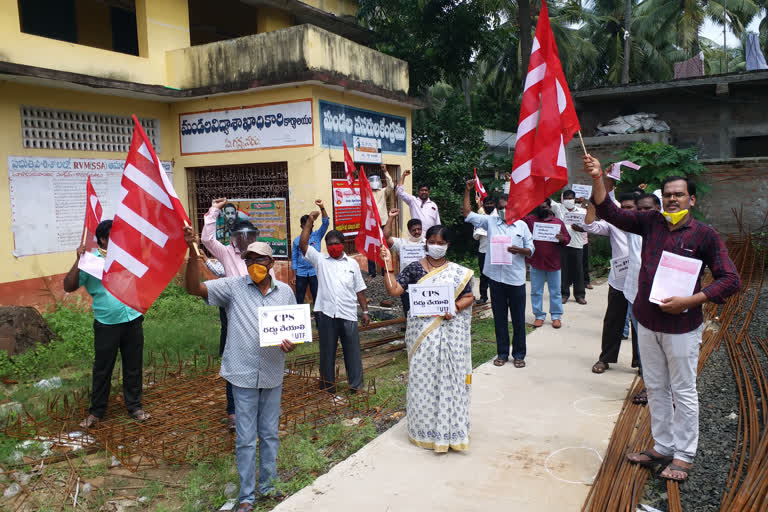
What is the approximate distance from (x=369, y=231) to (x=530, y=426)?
282cm

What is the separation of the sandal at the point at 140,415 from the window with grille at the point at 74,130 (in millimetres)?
6134

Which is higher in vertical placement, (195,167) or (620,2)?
(620,2)

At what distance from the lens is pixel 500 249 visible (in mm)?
6840

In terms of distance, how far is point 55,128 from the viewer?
9.58 m

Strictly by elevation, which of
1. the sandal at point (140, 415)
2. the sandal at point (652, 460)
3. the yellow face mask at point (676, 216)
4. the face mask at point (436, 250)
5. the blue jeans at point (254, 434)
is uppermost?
the yellow face mask at point (676, 216)

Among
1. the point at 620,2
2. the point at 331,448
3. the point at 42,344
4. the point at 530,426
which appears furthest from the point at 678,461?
the point at 620,2

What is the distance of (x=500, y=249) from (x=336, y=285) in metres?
2.23

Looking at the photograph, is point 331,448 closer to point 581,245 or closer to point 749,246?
point 581,245

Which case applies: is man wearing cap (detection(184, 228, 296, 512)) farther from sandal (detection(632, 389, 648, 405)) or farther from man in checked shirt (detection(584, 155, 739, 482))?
sandal (detection(632, 389, 648, 405))

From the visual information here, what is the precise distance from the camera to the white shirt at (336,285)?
18.5 feet

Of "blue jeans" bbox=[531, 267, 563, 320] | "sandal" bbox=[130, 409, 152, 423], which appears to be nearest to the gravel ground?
"blue jeans" bbox=[531, 267, 563, 320]

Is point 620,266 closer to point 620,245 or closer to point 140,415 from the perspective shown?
point 620,245

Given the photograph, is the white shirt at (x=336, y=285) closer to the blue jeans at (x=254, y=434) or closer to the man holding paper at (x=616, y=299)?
the blue jeans at (x=254, y=434)

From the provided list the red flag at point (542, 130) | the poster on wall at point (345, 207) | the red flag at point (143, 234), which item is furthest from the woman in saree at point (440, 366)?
the poster on wall at point (345, 207)
